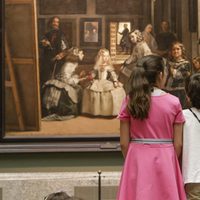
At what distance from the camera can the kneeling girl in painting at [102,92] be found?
6.75 metres

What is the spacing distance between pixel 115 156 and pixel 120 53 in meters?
1.46

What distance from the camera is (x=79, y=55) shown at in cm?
672

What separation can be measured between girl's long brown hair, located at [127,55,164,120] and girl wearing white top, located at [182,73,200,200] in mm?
347

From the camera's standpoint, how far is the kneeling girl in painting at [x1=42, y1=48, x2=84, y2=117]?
22.0 ft

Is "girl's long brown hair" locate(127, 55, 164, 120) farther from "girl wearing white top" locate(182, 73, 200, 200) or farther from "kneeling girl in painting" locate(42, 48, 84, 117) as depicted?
"kneeling girl in painting" locate(42, 48, 84, 117)

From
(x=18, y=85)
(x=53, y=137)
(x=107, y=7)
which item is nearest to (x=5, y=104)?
(x=18, y=85)

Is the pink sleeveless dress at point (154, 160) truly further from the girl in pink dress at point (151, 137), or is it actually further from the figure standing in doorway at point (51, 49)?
the figure standing in doorway at point (51, 49)

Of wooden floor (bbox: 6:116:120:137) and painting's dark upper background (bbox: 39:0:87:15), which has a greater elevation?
painting's dark upper background (bbox: 39:0:87:15)

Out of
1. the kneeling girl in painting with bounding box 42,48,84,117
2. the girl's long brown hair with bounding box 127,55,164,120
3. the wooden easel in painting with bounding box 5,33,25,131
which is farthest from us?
the kneeling girl in painting with bounding box 42,48,84,117

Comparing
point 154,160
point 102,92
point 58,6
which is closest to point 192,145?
point 154,160

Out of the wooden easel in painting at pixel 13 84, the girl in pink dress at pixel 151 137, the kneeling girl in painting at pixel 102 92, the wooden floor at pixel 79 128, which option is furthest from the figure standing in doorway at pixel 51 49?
the girl in pink dress at pixel 151 137

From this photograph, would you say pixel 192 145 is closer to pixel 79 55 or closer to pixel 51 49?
pixel 79 55

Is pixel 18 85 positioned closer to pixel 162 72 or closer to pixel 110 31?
pixel 110 31

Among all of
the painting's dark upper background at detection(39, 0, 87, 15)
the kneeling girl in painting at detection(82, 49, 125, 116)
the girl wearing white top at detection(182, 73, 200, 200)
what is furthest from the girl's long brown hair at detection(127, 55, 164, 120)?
the painting's dark upper background at detection(39, 0, 87, 15)
